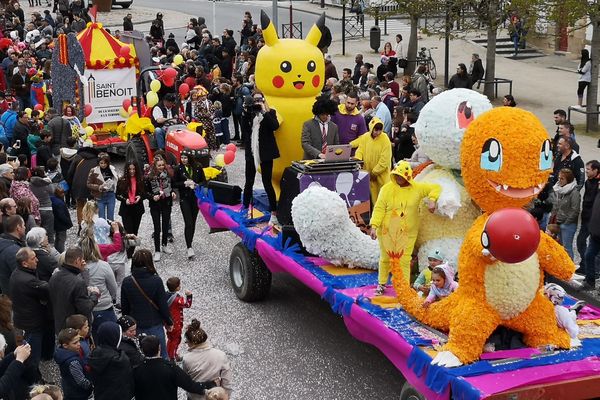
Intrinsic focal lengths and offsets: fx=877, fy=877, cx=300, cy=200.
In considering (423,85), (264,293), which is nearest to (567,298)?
(264,293)

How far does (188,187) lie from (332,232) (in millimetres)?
3367

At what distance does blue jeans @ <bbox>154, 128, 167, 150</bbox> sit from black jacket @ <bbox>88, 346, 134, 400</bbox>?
318 inches

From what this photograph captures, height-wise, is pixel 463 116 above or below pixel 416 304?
above

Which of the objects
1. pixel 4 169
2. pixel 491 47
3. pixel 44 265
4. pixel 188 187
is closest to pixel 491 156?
pixel 44 265

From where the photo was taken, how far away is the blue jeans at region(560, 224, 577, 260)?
1043cm

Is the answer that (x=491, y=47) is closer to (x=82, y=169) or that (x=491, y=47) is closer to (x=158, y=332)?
(x=82, y=169)

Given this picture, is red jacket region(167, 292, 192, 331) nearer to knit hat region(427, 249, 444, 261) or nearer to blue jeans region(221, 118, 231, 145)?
knit hat region(427, 249, 444, 261)

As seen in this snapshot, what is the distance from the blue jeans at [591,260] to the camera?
394 inches

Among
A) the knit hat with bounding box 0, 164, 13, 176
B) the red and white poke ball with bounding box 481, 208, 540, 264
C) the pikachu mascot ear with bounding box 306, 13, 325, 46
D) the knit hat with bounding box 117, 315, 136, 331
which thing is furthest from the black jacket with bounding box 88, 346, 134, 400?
the pikachu mascot ear with bounding box 306, 13, 325, 46

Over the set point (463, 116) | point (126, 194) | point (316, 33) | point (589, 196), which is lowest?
point (126, 194)

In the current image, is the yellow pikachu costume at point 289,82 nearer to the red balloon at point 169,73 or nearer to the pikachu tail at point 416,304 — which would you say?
the pikachu tail at point 416,304

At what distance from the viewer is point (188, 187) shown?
448 inches

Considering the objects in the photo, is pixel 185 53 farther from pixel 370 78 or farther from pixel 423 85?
pixel 423 85

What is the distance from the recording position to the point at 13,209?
31.1ft
